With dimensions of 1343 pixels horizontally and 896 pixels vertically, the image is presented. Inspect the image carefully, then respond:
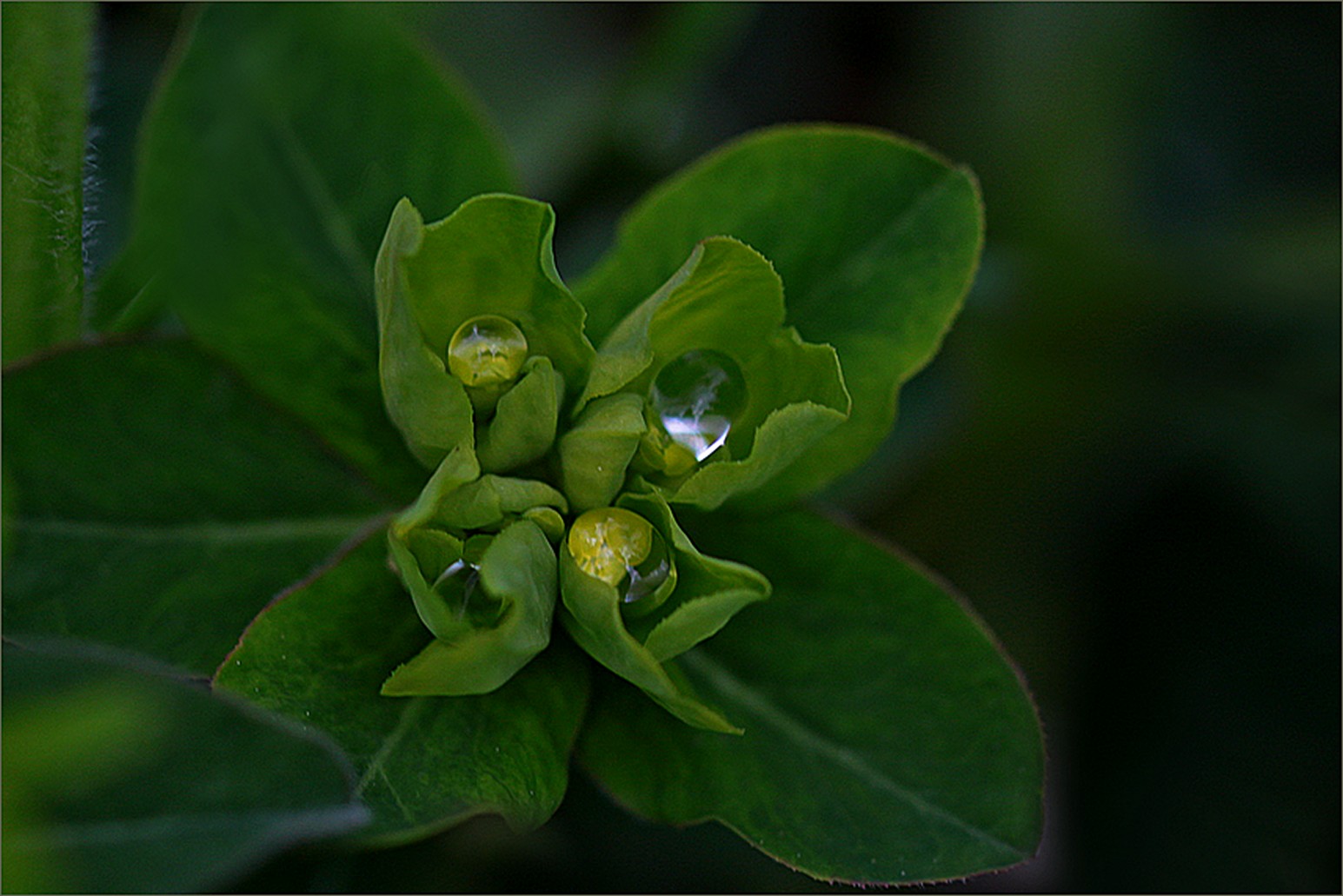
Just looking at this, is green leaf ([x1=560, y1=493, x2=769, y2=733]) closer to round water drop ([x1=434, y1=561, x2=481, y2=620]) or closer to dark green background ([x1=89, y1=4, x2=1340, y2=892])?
round water drop ([x1=434, y1=561, x2=481, y2=620])

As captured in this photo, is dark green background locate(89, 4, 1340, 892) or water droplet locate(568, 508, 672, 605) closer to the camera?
water droplet locate(568, 508, 672, 605)

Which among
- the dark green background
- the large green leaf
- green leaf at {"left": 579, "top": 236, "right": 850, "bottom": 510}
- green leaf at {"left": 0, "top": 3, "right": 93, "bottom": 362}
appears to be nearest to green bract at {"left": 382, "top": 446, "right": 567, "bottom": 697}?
green leaf at {"left": 579, "top": 236, "right": 850, "bottom": 510}

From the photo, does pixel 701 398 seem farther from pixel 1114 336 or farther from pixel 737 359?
pixel 1114 336

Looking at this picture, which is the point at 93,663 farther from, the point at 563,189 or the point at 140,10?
the point at 140,10

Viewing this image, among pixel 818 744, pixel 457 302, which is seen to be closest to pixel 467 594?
pixel 457 302

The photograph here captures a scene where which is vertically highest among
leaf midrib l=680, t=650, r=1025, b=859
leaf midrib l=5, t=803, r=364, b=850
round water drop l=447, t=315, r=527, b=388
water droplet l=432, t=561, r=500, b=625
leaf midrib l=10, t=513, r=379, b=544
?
round water drop l=447, t=315, r=527, b=388

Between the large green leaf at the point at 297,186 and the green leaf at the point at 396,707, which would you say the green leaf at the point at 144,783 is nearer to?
the green leaf at the point at 396,707

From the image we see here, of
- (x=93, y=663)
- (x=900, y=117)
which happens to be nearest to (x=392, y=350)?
(x=93, y=663)
